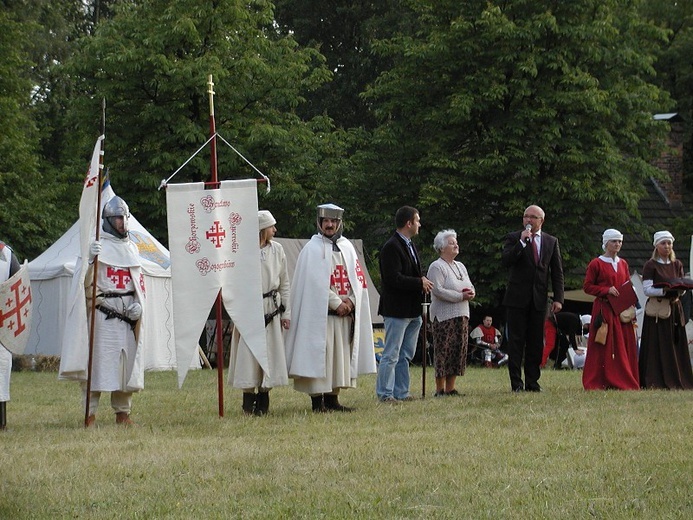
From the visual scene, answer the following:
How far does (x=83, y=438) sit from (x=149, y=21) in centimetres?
2178

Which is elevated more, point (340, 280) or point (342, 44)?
point (342, 44)

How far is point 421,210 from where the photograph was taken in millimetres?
29656

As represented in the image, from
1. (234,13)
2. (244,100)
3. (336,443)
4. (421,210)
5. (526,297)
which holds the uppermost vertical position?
(234,13)

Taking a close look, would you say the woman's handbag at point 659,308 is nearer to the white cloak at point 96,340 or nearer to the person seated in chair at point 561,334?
the white cloak at point 96,340

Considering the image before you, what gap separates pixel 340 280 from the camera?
12492 millimetres

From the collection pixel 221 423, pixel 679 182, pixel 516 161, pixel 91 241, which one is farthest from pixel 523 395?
pixel 679 182

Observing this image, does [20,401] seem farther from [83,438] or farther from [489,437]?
[489,437]

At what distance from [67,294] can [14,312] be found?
13.9 meters

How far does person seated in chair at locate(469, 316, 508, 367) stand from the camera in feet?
83.6

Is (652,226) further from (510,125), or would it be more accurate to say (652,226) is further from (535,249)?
(535,249)

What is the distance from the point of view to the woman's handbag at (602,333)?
14.3m

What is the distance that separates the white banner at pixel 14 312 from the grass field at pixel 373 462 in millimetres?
773

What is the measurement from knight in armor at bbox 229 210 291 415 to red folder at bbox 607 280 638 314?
A: 4.00 metres

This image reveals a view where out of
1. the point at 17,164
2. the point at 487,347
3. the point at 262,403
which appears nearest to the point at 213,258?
the point at 262,403
